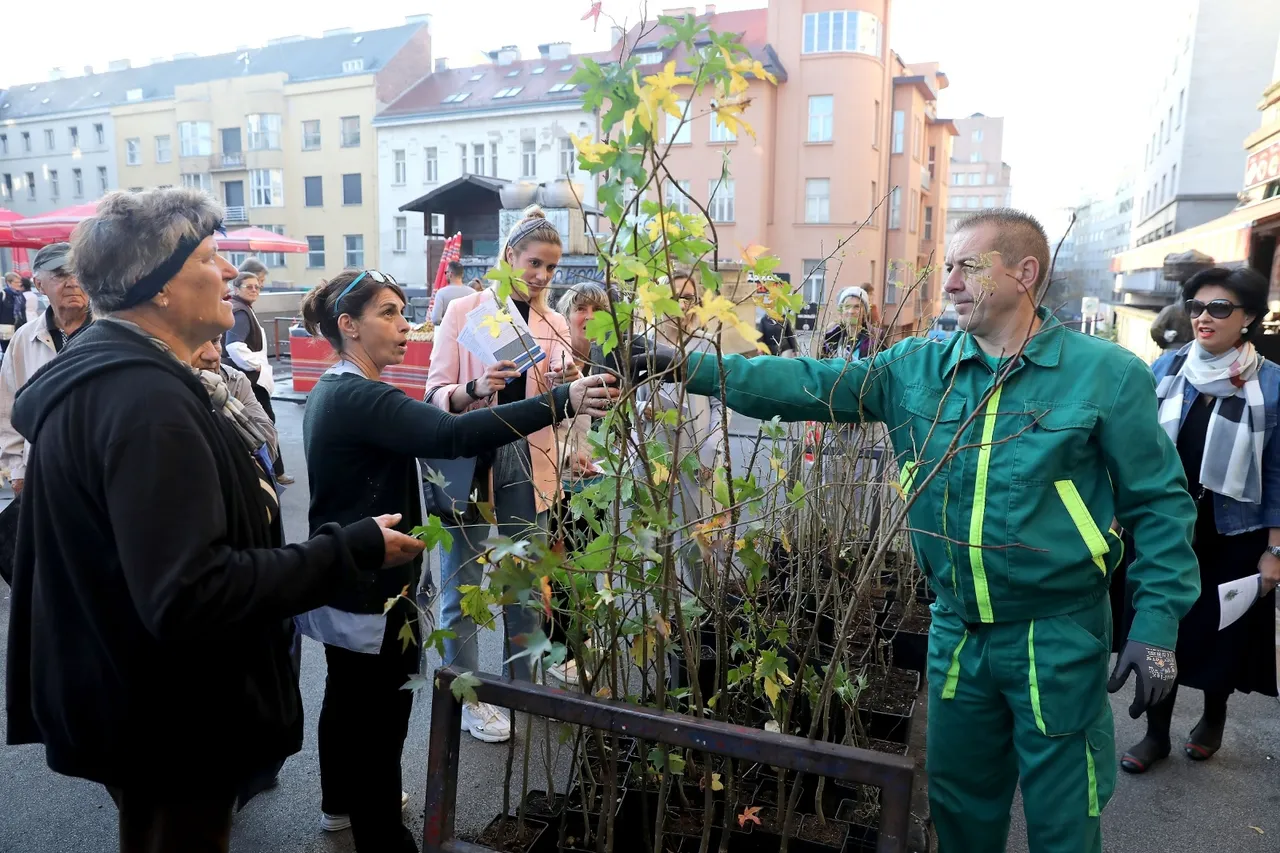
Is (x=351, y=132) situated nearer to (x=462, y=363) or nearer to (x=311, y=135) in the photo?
(x=311, y=135)

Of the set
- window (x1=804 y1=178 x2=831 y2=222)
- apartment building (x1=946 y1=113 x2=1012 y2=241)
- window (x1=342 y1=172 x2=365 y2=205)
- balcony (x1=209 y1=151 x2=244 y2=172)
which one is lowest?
window (x1=804 y1=178 x2=831 y2=222)

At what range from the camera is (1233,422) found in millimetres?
3084

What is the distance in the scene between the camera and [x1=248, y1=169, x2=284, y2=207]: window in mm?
40219

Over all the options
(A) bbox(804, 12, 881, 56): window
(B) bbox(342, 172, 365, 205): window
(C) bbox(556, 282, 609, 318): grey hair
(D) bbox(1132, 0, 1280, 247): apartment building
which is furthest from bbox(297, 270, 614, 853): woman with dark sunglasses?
(B) bbox(342, 172, 365, 205): window

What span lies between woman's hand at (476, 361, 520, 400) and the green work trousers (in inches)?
56.4

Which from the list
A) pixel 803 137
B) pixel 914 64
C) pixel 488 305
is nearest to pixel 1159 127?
pixel 914 64

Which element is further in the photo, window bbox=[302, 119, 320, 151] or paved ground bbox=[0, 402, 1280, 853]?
window bbox=[302, 119, 320, 151]

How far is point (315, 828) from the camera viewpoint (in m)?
2.88

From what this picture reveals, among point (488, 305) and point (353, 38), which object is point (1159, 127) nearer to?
point (353, 38)

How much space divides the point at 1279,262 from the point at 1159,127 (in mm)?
34891

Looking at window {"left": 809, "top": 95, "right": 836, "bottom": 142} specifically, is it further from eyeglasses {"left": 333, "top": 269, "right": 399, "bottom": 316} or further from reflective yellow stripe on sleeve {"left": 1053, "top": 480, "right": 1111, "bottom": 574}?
reflective yellow stripe on sleeve {"left": 1053, "top": 480, "right": 1111, "bottom": 574}

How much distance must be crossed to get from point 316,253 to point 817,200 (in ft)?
76.6

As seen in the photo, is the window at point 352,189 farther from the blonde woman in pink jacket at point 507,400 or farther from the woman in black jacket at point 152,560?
the woman in black jacket at point 152,560

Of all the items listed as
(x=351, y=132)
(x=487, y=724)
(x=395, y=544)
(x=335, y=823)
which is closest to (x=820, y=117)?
(x=351, y=132)
